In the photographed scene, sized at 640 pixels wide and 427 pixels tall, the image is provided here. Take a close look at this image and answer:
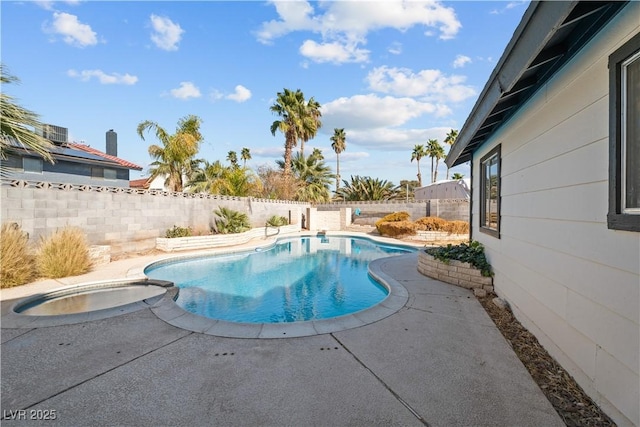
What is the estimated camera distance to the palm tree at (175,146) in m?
14.9

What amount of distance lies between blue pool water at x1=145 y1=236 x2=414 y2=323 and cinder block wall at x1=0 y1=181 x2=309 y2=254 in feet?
9.01

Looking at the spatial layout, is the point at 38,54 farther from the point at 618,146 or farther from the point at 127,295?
the point at 618,146

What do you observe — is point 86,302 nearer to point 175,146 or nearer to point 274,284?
point 274,284

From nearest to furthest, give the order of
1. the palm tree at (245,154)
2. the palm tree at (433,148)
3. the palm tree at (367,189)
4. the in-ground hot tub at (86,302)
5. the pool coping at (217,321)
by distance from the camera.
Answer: the pool coping at (217,321)
the in-ground hot tub at (86,302)
the palm tree at (367,189)
the palm tree at (433,148)
the palm tree at (245,154)

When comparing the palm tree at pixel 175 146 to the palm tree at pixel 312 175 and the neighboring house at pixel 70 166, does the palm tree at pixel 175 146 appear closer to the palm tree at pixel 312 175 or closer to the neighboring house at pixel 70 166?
the neighboring house at pixel 70 166

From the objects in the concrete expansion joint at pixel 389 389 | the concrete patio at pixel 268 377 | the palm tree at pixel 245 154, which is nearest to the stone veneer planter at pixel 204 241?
the concrete patio at pixel 268 377

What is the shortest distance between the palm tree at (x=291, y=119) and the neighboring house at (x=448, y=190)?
1176cm

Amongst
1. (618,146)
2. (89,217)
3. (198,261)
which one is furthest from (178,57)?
(618,146)

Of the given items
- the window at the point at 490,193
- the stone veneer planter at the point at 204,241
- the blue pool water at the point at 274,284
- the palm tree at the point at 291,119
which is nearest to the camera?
the window at the point at 490,193

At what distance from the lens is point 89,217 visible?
32.5 ft

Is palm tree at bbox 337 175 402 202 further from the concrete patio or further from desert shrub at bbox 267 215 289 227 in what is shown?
the concrete patio

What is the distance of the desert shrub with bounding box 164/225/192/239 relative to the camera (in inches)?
488

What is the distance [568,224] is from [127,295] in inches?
294

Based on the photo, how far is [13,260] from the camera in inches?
241
